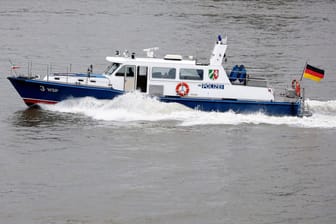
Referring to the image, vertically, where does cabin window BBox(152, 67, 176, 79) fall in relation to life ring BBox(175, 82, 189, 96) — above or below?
above

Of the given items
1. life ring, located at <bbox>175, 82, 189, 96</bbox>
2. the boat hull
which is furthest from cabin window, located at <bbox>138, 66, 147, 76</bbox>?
life ring, located at <bbox>175, 82, 189, 96</bbox>

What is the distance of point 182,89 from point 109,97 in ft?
8.39

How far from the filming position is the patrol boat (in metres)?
28.1

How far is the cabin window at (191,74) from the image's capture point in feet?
92.5

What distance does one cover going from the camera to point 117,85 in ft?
92.9

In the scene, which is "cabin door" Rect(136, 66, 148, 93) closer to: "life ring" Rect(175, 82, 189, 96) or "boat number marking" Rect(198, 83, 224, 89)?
"life ring" Rect(175, 82, 189, 96)

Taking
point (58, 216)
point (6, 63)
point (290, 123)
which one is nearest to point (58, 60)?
point (6, 63)

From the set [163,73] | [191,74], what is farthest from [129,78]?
[191,74]

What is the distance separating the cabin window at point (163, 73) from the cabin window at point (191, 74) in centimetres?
31

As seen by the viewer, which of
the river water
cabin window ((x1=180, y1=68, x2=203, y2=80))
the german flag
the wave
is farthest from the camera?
the german flag

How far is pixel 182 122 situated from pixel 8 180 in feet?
26.0

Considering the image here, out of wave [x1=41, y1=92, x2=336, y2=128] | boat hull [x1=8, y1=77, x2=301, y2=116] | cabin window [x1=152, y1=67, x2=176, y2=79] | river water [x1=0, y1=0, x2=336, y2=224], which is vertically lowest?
river water [x1=0, y1=0, x2=336, y2=224]

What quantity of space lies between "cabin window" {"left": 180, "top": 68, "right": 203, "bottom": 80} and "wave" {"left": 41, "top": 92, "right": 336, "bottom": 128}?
103 cm

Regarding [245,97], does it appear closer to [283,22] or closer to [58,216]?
[58,216]
